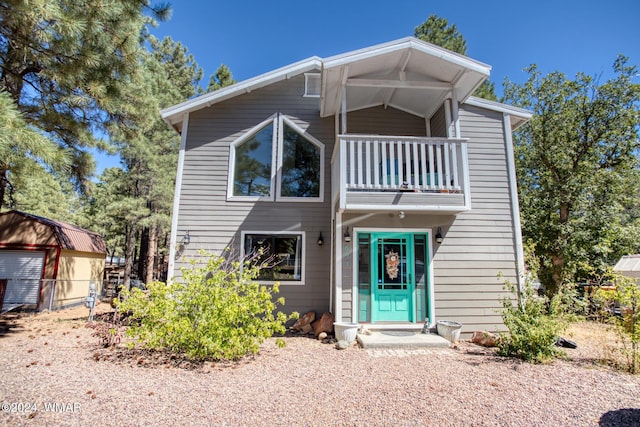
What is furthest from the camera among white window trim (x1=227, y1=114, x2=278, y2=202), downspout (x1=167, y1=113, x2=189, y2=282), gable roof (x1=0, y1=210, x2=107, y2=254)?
gable roof (x1=0, y1=210, x2=107, y2=254)

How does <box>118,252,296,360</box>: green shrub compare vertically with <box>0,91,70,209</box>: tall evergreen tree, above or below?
below

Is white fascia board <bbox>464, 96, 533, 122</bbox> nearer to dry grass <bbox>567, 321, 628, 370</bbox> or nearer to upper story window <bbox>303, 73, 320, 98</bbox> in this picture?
upper story window <bbox>303, 73, 320, 98</bbox>

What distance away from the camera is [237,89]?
8109 mm

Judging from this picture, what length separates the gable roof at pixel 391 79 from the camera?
637 centimetres

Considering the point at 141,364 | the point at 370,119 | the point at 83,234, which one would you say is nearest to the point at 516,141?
the point at 370,119

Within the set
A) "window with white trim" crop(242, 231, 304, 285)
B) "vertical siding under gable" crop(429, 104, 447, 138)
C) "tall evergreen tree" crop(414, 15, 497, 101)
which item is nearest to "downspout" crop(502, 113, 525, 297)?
"vertical siding under gable" crop(429, 104, 447, 138)

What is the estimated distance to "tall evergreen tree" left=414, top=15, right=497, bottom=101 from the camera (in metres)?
14.3

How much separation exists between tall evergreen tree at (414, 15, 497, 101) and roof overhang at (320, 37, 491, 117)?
333 inches

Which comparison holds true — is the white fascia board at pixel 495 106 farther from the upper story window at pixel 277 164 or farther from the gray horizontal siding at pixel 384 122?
the upper story window at pixel 277 164

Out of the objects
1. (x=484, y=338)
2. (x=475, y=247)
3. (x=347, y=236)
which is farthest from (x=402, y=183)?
(x=484, y=338)

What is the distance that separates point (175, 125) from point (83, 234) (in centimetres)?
719

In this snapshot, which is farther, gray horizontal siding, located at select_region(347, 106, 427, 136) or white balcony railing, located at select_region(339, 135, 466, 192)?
gray horizontal siding, located at select_region(347, 106, 427, 136)

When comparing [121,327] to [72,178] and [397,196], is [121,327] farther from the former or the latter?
[397,196]

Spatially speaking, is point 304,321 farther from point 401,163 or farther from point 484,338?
point 401,163
